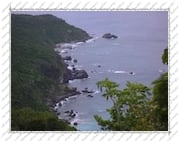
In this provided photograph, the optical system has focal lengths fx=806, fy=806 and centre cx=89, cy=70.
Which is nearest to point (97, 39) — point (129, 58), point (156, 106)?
point (129, 58)

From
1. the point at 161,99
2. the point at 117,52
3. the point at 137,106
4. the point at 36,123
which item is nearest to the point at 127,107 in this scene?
the point at 137,106

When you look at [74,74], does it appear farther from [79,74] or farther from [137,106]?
[137,106]

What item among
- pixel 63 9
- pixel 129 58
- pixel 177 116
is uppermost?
pixel 63 9

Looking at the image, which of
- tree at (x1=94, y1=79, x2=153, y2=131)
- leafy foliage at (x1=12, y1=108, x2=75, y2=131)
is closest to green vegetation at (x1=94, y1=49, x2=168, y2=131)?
tree at (x1=94, y1=79, x2=153, y2=131)

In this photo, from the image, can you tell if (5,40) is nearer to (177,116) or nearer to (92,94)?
(92,94)

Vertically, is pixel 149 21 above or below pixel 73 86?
above

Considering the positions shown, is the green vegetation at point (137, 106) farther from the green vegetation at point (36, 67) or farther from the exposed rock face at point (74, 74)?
the green vegetation at point (36, 67)

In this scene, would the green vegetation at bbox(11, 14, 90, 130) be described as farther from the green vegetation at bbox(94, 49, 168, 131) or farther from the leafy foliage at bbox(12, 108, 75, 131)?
the green vegetation at bbox(94, 49, 168, 131)
